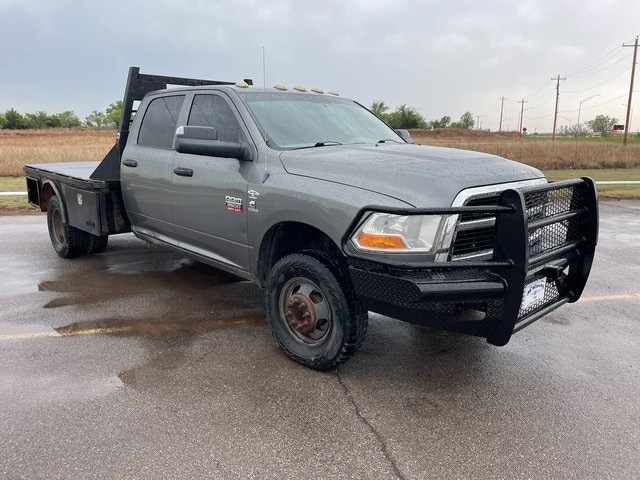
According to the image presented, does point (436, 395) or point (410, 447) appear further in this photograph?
point (436, 395)

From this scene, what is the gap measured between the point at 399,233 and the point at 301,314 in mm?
1068

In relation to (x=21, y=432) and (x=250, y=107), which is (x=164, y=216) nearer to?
(x=250, y=107)

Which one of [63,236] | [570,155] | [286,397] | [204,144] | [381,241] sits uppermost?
[204,144]

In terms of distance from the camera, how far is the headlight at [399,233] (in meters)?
3.14

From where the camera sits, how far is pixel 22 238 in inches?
333

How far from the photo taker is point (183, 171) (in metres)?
4.86

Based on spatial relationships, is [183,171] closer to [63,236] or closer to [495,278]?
[495,278]

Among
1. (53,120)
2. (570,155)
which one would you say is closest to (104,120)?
(53,120)

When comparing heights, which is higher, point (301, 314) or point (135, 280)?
point (301, 314)

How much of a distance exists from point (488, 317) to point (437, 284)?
0.41 metres

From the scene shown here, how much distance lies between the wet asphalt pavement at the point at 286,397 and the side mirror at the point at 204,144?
1.50 m

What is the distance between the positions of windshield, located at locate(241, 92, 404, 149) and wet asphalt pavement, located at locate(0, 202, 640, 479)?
1.62 m

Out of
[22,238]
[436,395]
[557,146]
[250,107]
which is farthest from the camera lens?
[557,146]

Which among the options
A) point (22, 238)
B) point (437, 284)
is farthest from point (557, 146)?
point (437, 284)
